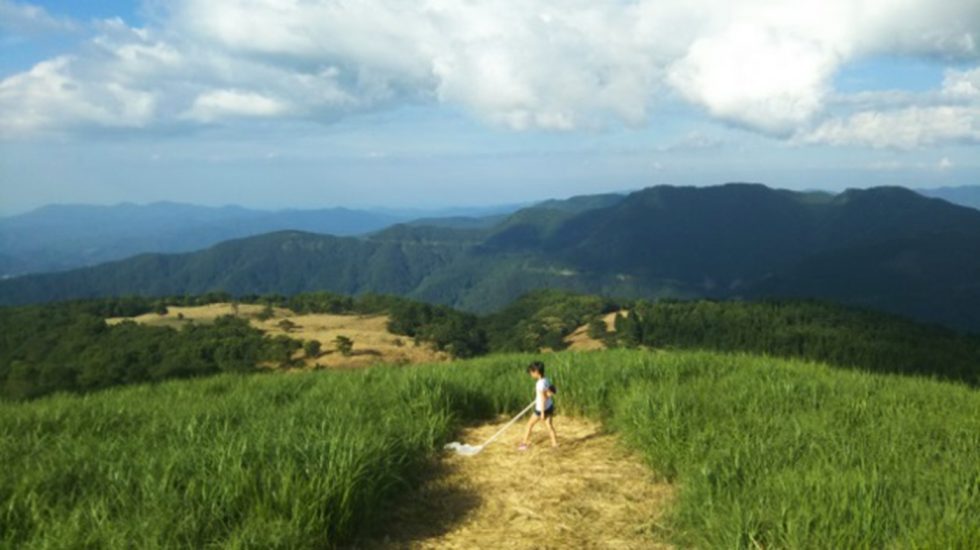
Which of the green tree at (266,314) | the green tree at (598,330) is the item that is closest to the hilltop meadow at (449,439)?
the green tree at (598,330)

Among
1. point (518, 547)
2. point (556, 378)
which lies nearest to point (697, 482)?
point (518, 547)

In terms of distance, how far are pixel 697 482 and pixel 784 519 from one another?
1074 millimetres

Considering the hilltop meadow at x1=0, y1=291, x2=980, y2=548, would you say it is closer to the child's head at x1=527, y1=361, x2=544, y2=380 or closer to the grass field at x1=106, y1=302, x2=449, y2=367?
the child's head at x1=527, y1=361, x2=544, y2=380

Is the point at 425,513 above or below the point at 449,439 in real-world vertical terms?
above

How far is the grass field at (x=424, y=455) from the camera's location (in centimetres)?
493

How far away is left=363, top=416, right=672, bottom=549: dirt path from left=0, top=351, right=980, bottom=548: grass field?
0.30 metres

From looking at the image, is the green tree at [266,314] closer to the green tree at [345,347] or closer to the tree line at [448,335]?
the tree line at [448,335]

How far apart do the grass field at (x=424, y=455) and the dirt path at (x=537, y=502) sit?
0.30 metres

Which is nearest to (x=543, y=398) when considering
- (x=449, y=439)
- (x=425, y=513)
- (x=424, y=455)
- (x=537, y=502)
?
(x=449, y=439)

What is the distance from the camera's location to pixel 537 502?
22.4 ft

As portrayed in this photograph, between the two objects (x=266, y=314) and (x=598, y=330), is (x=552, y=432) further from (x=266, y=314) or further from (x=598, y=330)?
(x=266, y=314)

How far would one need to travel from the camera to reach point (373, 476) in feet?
20.5

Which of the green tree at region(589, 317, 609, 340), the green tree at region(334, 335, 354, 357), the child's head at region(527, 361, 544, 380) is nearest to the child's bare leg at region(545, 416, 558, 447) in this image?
the child's head at region(527, 361, 544, 380)

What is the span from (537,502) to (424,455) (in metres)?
1.66
